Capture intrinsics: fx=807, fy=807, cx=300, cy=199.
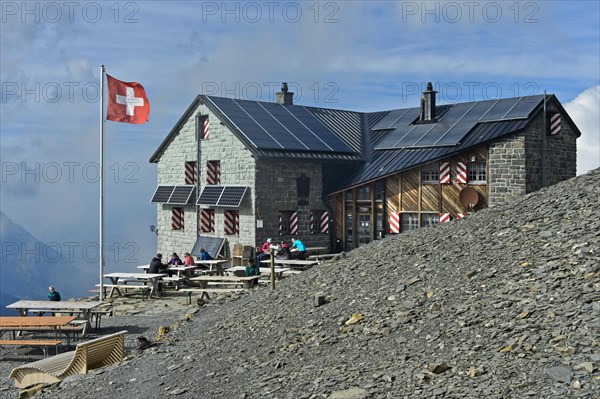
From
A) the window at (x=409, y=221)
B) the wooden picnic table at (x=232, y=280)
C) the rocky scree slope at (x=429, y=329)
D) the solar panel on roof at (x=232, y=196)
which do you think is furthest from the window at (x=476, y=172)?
the rocky scree slope at (x=429, y=329)

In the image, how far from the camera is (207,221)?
37844 millimetres

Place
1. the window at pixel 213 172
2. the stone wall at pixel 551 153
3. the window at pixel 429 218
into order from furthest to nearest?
1. the window at pixel 213 172
2. the window at pixel 429 218
3. the stone wall at pixel 551 153

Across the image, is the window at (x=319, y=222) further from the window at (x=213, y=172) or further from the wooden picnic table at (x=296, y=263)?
the wooden picnic table at (x=296, y=263)

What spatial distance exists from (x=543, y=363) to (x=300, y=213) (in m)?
25.7

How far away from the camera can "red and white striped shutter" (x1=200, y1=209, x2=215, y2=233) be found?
37594mm

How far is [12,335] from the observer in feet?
69.1

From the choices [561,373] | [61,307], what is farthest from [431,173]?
[561,373]

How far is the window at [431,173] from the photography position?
3453 cm

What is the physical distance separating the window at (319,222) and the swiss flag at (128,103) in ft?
41.0

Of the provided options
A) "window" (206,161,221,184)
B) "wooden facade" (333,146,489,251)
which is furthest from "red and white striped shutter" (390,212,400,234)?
"window" (206,161,221,184)

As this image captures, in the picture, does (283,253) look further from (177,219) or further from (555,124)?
(555,124)

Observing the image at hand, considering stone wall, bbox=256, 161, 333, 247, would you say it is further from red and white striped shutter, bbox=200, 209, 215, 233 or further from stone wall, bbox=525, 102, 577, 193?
stone wall, bbox=525, 102, 577, 193

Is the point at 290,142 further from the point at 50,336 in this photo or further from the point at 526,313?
the point at 526,313

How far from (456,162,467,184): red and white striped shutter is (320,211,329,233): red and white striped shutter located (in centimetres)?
676
